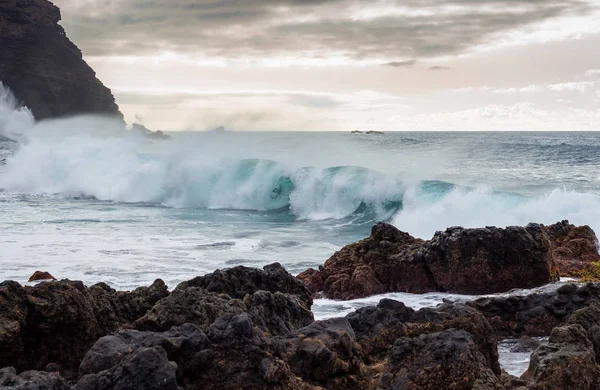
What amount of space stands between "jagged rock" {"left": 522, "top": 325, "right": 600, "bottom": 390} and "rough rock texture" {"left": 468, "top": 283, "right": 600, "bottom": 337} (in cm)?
235

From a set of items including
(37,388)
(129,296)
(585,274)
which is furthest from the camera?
(585,274)

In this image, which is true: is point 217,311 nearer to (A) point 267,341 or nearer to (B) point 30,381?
(A) point 267,341

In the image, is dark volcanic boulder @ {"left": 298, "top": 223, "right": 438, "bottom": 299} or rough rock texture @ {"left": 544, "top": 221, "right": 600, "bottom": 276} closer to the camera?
dark volcanic boulder @ {"left": 298, "top": 223, "right": 438, "bottom": 299}

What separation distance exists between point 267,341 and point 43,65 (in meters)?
74.4

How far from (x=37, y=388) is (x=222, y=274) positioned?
3745 millimetres

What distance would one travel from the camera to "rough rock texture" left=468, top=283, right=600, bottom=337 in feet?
24.0

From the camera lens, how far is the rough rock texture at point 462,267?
9.72m

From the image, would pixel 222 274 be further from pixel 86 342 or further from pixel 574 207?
pixel 574 207

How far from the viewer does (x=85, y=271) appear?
12.2 m

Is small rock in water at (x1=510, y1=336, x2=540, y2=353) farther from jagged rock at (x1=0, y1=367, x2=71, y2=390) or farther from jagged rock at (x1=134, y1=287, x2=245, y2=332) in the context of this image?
jagged rock at (x1=0, y1=367, x2=71, y2=390)

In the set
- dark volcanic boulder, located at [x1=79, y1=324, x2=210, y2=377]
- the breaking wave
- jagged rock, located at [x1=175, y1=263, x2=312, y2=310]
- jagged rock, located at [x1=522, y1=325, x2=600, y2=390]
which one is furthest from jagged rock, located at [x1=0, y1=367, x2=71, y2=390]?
the breaking wave

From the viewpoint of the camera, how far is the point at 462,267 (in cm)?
972

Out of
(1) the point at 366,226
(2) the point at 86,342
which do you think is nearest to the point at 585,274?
(2) the point at 86,342

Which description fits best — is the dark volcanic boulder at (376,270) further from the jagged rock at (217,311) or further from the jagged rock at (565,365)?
the jagged rock at (565,365)
